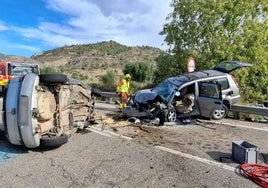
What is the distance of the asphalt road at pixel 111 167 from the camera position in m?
5.14

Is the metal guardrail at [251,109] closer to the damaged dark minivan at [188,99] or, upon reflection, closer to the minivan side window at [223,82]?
the damaged dark minivan at [188,99]

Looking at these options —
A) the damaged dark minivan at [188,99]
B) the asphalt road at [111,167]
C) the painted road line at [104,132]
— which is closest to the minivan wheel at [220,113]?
the damaged dark minivan at [188,99]

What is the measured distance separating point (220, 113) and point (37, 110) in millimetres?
6560

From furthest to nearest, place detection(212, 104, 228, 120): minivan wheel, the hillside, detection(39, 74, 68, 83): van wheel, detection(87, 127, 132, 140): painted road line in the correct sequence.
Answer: the hillside
detection(212, 104, 228, 120): minivan wheel
detection(87, 127, 132, 140): painted road line
detection(39, 74, 68, 83): van wheel

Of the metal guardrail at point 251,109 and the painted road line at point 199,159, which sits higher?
the metal guardrail at point 251,109

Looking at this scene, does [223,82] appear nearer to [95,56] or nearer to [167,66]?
[167,66]

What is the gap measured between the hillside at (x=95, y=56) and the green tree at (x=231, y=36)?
47.2 meters

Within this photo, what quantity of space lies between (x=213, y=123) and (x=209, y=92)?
1012 millimetres

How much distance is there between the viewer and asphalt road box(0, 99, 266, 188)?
5.14m

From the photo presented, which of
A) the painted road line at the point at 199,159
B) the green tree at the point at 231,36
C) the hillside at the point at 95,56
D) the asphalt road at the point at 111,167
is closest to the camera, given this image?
the asphalt road at the point at 111,167

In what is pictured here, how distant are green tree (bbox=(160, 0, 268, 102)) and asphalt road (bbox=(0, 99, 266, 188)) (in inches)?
478

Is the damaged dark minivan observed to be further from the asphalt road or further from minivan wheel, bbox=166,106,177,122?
the asphalt road

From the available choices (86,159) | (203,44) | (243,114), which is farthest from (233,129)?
(203,44)

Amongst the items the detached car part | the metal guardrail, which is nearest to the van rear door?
the metal guardrail
